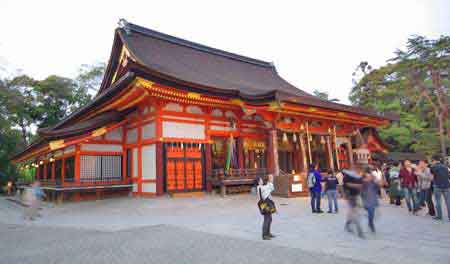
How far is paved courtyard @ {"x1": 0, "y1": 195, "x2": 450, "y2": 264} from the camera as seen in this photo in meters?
4.99

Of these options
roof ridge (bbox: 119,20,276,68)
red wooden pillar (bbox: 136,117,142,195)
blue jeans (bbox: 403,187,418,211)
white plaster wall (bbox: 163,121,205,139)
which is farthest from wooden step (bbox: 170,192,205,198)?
roof ridge (bbox: 119,20,276,68)

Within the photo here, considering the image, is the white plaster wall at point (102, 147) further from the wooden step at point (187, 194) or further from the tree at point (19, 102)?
the tree at point (19, 102)

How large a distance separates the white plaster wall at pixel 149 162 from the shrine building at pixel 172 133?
1.8 inches

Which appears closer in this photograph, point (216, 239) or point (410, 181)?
point (216, 239)

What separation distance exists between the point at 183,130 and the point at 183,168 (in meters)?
1.80

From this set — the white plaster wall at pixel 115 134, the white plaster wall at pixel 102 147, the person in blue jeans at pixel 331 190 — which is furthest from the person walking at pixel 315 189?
the white plaster wall at pixel 115 134

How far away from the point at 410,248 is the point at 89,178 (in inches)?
529

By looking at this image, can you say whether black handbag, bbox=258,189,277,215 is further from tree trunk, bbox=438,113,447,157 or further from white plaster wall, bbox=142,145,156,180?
tree trunk, bbox=438,113,447,157

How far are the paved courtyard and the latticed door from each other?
10.3 ft

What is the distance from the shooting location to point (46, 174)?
20219 mm

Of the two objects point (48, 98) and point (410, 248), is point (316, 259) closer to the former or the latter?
point (410, 248)

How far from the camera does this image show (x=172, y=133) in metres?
14.1

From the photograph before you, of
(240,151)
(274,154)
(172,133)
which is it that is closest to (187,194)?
(172,133)

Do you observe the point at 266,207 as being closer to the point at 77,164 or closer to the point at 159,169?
the point at 159,169
